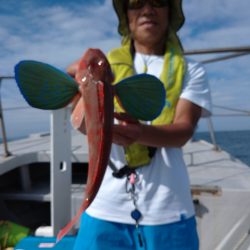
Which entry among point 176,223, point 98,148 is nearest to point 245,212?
point 176,223

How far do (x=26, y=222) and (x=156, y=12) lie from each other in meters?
3.02

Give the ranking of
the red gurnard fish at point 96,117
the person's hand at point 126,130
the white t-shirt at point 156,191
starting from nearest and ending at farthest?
the red gurnard fish at point 96,117, the person's hand at point 126,130, the white t-shirt at point 156,191

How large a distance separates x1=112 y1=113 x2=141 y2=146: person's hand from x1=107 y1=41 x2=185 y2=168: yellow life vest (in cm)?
25

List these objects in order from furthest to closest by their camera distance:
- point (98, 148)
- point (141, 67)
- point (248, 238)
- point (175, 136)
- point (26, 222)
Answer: point (26, 222), point (248, 238), point (141, 67), point (175, 136), point (98, 148)

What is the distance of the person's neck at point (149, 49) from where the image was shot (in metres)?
1.45

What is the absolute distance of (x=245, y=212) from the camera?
7.92 feet

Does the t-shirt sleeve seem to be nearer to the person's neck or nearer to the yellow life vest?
the yellow life vest

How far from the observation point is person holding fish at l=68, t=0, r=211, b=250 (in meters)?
1.28

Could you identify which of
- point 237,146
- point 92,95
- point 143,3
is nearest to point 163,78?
point 143,3

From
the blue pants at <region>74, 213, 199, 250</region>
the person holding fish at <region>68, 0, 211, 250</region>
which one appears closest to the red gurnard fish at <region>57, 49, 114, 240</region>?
the person holding fish at <region>68, 0, 211, 250</region>

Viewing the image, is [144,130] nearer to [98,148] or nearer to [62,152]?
[98,148]

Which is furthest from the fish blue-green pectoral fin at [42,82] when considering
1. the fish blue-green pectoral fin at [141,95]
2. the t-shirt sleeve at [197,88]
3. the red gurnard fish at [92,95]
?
the t-shirt sleeve at [197,88]

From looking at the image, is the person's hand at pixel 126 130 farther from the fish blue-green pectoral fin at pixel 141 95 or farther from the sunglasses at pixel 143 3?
the sunglasses at pixel 143 3

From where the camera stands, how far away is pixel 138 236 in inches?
51.1
